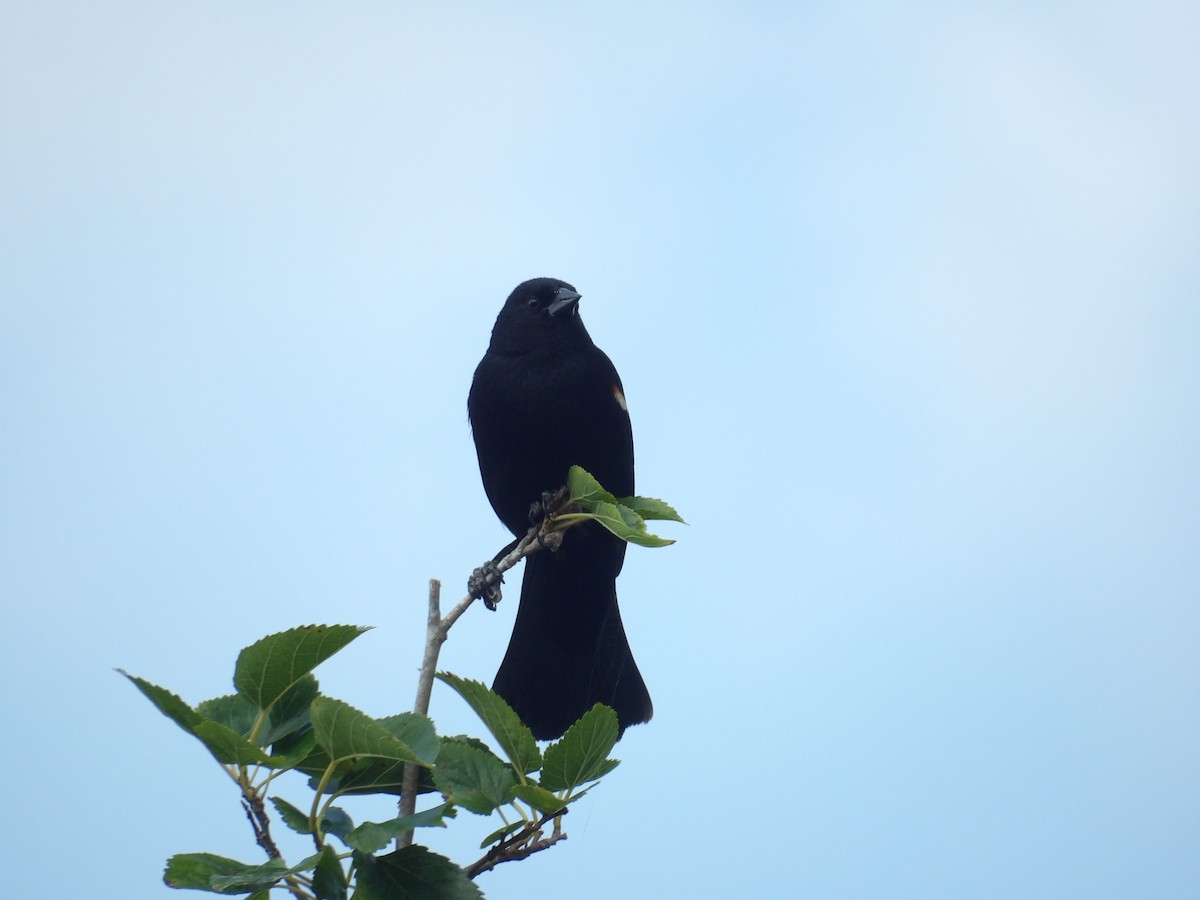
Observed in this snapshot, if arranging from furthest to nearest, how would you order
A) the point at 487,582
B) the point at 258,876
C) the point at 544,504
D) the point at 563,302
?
the point at 563,302
the point at 544,504
the point at 487,582
the point at 258,876

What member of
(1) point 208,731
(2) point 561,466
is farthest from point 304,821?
(2) point 561,466

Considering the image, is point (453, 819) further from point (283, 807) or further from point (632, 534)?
point (632, 534)

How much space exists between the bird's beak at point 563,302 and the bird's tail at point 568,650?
3.23 ft

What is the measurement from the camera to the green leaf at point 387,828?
6.15 ft

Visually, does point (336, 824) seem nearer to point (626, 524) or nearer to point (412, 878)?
point (412, 878)

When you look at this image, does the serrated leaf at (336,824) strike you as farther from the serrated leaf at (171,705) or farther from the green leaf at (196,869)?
the serrated leaf at (171,705)

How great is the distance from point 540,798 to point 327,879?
14.6 inches

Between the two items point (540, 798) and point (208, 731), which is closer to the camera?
point (208, 731)

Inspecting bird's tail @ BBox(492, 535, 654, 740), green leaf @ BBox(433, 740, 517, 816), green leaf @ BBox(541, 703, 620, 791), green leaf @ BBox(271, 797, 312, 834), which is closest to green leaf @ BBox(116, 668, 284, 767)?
green leaf @ BBox(271, 797, 312, 834)

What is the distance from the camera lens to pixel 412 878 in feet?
6.19

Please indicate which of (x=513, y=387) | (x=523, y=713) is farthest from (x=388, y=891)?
(x=513, y=387)

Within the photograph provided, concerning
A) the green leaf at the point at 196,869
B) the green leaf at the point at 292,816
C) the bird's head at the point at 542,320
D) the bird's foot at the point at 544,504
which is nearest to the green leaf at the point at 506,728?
the green leaf at the point at 292,816

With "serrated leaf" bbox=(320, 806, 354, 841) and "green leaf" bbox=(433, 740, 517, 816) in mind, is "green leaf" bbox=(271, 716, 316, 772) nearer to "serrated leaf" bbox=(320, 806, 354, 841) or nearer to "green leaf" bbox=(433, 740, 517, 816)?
"serrated leaf" bbox=(320, 806, 354, 841)

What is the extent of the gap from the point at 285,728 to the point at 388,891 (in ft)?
1.11
